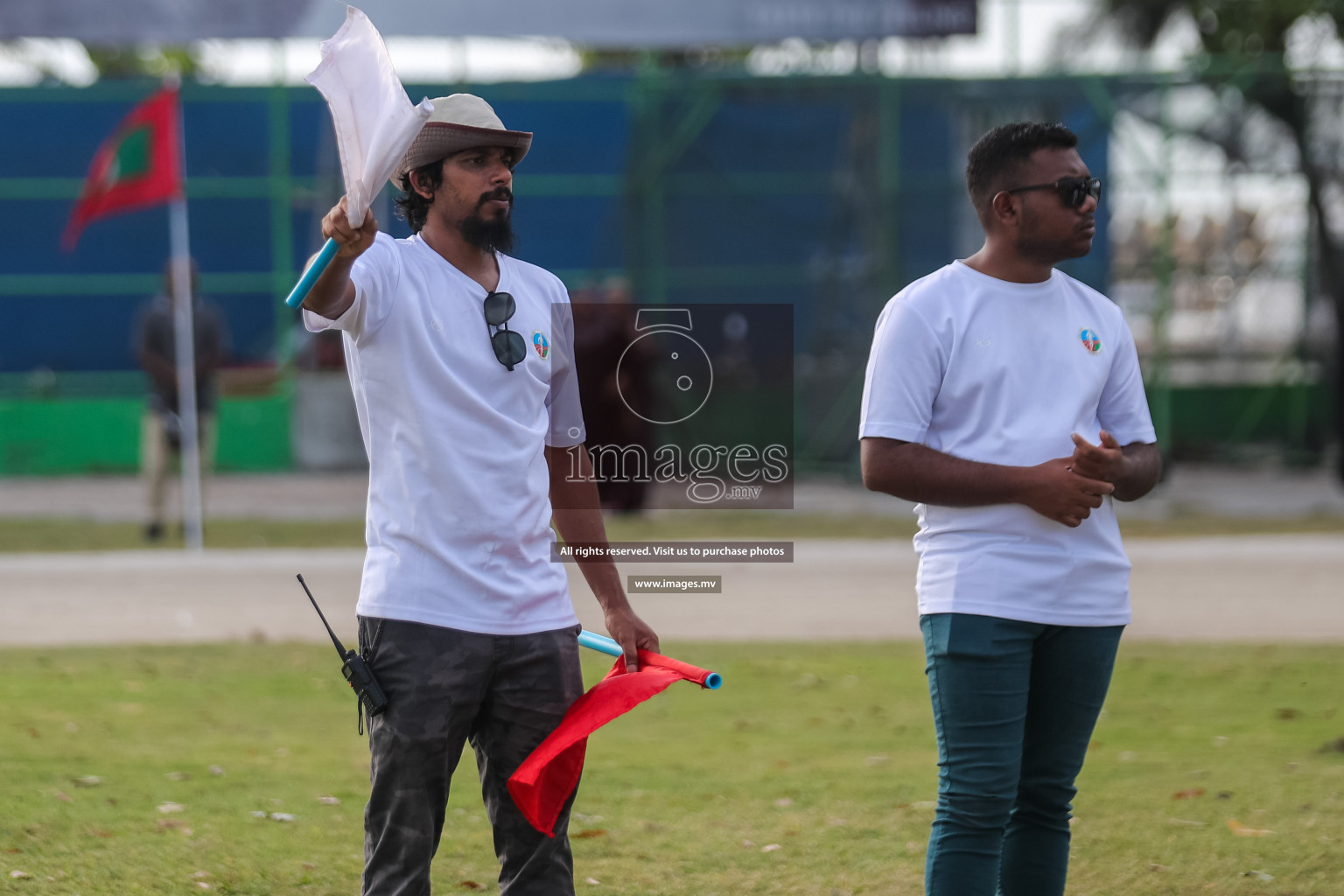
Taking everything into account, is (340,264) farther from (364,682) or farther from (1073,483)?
(1073,483)

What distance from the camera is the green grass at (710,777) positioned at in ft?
16.1

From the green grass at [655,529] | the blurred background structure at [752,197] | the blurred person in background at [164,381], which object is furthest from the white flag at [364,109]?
the blurred background structure at [752,197]

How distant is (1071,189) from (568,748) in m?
1.59

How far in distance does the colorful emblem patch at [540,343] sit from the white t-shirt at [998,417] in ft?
2.24

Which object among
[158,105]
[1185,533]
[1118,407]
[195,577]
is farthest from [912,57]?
[1118,407]

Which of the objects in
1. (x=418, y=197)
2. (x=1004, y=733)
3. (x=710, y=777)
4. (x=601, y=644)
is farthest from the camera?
(x=710, y=777)

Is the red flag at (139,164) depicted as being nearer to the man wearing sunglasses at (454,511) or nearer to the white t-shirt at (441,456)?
the man wearing sunglasses at (454,511)

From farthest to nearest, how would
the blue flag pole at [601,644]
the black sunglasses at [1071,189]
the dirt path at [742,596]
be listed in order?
Result: the dirt path at [742,596], the blue flag pole at [601,644], the black sunglasses at [1071,189]

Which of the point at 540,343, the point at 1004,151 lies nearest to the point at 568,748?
the point at 540,343

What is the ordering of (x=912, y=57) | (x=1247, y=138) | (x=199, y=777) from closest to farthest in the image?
(x=199, y=777) < (x=1247, y=138) < (x=912, y=57)

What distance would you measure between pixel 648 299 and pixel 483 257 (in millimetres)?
15324

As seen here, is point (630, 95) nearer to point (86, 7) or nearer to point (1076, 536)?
point (86, 7)

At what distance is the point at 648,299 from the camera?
61.7 ft

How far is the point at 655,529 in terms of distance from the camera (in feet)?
44.5
